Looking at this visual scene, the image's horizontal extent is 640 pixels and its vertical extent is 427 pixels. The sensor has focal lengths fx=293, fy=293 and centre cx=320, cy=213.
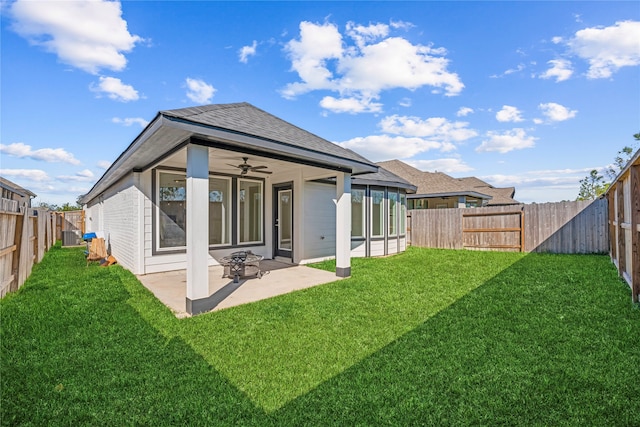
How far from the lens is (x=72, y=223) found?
1936 cm

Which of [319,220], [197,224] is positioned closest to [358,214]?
[319,220]

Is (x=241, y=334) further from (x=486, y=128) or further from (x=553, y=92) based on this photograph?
(x=486, y=128)

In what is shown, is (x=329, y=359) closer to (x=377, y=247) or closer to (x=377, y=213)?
(x=377, y=247)

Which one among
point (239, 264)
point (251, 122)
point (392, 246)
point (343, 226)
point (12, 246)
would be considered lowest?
point (392, 246)

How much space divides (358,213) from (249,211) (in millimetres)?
3970

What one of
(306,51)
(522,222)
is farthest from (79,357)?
(522,222)

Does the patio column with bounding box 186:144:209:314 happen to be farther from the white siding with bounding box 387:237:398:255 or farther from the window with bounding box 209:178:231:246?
the white siding with bounding box 387:237:398:255

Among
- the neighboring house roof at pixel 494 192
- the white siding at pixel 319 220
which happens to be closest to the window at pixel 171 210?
the white siding at pixel 319 220

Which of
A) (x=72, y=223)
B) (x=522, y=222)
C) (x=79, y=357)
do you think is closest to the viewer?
(x=79, y=357)

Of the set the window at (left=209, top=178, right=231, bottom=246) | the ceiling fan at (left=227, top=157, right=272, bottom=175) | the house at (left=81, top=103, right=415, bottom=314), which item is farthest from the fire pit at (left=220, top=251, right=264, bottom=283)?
the ceiling fan at (left=227, top=157, right=272, bottom=175)

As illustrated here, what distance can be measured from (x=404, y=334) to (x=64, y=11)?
783 centimetres

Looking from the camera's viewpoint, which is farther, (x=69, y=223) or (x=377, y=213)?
(x=69, y=223)

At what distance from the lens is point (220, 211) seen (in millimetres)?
8367

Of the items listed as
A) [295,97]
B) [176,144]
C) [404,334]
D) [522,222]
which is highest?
[295,97]
